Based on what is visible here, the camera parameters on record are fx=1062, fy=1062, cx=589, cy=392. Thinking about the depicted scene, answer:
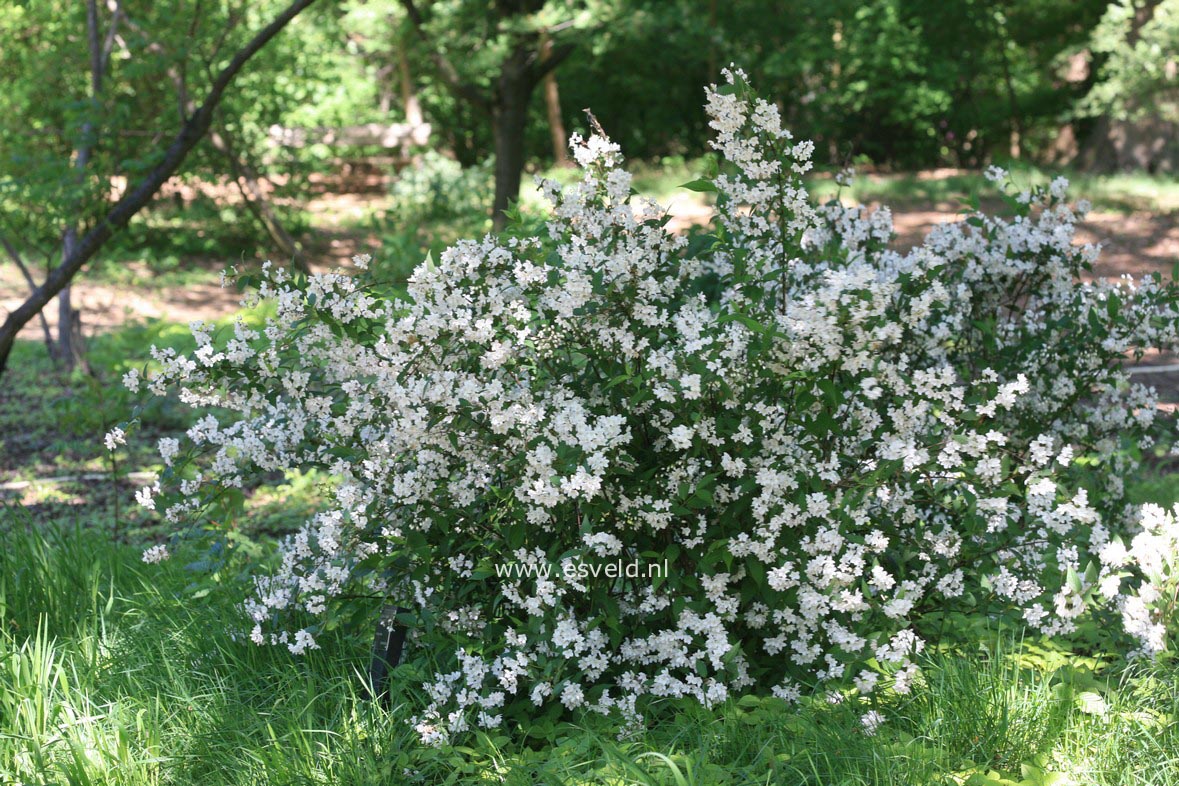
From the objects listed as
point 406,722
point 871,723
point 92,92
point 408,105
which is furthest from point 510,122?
point 408,105

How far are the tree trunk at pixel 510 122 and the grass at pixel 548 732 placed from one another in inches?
250

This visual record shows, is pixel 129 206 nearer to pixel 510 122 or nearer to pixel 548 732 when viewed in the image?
pixel 548 732

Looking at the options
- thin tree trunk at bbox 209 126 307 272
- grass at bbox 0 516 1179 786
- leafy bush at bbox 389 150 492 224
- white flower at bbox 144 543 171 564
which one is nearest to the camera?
grass at bbox 0 516 1179 786

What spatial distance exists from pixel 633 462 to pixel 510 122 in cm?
677

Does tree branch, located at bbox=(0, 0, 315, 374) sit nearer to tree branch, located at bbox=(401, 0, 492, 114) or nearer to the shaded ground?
the shaded ground

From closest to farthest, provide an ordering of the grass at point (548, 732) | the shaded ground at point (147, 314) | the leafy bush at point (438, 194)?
1. the grass at point (548, 732)
2. the shaded ground at point (147, 314)
3. the leafy bush at point (438, 194)

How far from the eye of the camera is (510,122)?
354 inches

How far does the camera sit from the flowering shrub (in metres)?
2.63

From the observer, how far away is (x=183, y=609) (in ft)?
11.2

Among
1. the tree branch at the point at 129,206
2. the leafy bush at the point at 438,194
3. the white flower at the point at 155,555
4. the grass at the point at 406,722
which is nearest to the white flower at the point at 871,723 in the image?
the grass at the point at 406,722

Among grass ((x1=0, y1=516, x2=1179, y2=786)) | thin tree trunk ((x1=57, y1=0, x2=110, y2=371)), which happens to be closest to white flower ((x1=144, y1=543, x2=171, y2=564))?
grass ((x1=0, y1=516, x2=1179, y2=786))

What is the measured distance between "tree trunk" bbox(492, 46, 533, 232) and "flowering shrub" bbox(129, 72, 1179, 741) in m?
6.01

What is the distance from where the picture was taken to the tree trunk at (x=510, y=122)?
29.4ft

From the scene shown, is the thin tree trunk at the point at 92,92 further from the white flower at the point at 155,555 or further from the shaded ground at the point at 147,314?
the white flower at the point at 155,555
